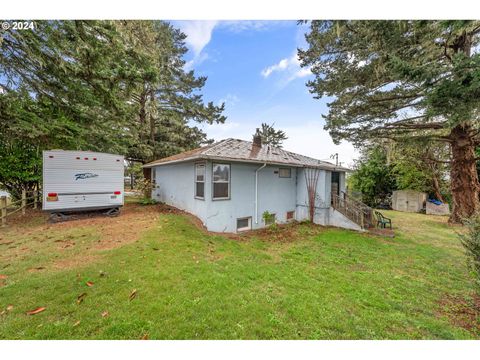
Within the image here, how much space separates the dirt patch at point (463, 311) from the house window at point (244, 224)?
5.91 meters

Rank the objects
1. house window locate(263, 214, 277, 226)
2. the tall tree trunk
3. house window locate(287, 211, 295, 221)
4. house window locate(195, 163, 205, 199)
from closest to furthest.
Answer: house window locate(195, 163, 205, 199) < house window locate(263, 214, 277, 226) < the tall tree trunk < house window locate(287, 211, 295, 221)

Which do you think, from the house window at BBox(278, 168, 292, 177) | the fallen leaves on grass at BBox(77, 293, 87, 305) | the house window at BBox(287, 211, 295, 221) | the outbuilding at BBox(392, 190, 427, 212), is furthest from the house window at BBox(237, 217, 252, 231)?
the outbuilding at BBox(392, 190, 427, 212)

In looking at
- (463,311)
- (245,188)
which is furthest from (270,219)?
(463,311)

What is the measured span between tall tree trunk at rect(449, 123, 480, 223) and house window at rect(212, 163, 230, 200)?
1203 centimetres

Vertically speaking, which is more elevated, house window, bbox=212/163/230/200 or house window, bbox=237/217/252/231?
house window, bbox=212/163/230/200

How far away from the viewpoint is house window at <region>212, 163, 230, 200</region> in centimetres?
744

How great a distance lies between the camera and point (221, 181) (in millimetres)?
7605

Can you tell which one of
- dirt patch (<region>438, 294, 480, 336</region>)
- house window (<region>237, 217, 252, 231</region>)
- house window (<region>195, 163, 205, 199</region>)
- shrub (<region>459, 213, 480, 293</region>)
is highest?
house window (<region>195, 163, 205, 199</region>)

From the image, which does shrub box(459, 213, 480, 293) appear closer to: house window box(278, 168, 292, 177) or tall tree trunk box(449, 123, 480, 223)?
house window box(278, 168, 292, 177)

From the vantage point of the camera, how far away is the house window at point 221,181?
7.44 meters

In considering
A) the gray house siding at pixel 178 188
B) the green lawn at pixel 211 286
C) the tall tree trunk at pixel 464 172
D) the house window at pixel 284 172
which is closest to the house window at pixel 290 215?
the house window at pixel 284 172

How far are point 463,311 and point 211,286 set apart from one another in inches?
174
